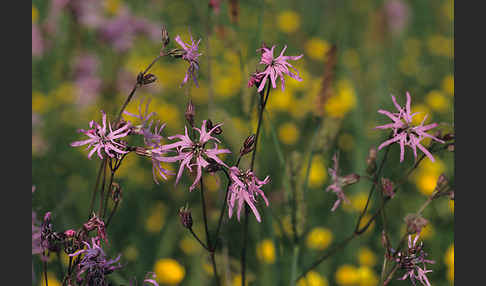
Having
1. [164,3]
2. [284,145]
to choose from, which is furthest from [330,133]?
[164,3]

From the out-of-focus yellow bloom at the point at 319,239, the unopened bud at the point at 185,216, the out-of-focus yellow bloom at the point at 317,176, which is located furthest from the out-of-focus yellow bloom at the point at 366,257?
the unopened bud at the point at 185,216

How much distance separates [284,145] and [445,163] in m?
0.87

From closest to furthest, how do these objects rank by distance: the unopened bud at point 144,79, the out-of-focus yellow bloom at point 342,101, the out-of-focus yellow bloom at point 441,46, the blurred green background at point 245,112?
1. the unopened bud at point 144,79
2. the blurred green background at point 245,112
3. the out-of-focus yellow bloom at point 342,101
4. the out-of-focus yellow bloom at point 441,46

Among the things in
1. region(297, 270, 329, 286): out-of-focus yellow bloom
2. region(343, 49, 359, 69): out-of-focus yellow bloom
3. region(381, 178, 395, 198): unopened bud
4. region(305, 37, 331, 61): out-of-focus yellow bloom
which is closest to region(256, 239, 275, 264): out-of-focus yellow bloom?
region(297, 270, 329, 286): out-of-focus yellow bloom

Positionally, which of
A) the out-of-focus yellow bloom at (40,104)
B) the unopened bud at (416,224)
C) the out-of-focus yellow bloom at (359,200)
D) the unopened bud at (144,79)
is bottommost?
the unopened bud at (416,224)

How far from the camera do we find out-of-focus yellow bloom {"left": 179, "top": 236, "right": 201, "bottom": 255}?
1942 millimetres

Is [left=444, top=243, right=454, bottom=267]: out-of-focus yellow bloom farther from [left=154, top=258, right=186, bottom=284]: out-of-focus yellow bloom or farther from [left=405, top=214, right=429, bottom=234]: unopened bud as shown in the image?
[left=154, top=258, right=186, bottom=284]: out-of-focus yellow bloom

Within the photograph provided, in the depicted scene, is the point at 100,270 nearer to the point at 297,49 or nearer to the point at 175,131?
the point at 175,131

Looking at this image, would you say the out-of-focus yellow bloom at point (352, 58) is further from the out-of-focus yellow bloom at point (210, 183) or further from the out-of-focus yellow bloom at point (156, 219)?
the out-of-focus yellow bloom at point (156, 219)

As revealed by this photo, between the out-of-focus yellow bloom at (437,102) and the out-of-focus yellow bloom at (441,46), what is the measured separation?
1.00 metres

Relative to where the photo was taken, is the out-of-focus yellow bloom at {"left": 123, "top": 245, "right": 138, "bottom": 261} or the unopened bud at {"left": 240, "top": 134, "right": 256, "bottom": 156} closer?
the unopened bud at {"left": 240, "top": 134, "right": 256, "bottom": 156}

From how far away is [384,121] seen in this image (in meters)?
2.56

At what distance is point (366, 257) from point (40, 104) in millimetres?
1970

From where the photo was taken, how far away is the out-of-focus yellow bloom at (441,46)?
3.95 m
